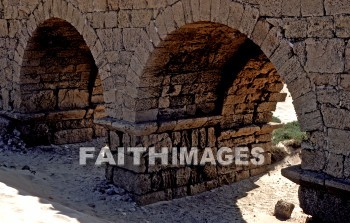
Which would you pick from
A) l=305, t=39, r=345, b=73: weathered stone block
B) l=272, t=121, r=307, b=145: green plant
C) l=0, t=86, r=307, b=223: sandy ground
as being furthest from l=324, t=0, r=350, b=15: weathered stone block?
l=272, t=121, r=307, b=145: green plant

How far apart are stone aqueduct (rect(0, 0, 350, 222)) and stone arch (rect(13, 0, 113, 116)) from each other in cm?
2

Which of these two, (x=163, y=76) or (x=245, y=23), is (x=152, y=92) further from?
(x=245, y=23)

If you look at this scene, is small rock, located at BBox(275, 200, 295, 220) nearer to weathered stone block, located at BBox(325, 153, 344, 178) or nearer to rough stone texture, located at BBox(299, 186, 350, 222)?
rough stone texture, located at BBox(299, 186, 350, 222)

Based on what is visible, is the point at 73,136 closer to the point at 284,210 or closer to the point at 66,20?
the point at 66,20

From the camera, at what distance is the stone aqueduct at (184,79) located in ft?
16.0

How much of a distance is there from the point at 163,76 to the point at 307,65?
2.49m

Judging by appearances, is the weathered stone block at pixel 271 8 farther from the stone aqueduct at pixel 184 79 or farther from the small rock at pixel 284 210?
the small rock at pixel 284 210

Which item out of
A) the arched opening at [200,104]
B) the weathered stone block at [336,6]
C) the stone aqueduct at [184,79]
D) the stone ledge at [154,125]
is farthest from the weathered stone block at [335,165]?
the stone ledge at [154,125]

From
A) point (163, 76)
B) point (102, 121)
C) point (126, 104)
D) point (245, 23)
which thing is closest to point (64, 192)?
point (102, 121)

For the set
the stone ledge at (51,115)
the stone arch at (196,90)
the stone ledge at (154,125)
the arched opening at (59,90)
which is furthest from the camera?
the stone ledge at (51,115)

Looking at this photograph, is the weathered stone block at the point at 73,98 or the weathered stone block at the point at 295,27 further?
the weathered stone block at the point at 73,98

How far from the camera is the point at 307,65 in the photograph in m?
4.95

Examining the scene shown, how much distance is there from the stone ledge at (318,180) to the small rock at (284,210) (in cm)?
213

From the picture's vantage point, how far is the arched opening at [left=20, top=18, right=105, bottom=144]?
931cm
